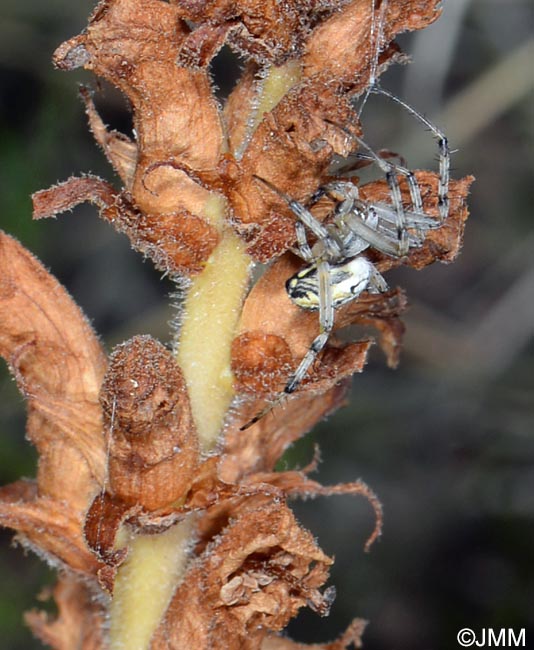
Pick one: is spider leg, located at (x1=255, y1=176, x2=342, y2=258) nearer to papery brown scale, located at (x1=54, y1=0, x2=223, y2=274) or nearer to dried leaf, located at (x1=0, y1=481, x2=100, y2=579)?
papery brown scale, located at (x1=54, y1=0, x2=223, y2=274)

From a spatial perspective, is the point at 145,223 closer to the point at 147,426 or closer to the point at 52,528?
the point at 147,426

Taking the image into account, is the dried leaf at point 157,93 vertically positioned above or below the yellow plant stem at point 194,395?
above

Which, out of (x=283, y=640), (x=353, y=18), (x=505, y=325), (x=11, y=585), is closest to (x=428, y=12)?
(x=353, y=18)

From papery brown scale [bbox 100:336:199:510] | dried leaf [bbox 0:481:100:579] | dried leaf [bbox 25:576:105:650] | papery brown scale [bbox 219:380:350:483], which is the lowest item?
dried leaf [bbox 25:576:105:650]

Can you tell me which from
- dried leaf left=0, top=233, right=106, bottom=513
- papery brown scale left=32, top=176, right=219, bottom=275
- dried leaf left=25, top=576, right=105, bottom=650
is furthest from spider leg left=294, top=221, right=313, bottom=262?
dried leaf left=25, top=576, right=105, bottom=650

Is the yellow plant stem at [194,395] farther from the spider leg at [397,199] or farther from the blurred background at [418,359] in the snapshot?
the blurred background at [418,359]

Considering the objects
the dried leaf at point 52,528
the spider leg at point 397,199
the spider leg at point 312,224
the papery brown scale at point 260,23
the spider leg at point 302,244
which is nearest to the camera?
the papery brown scale at point 260,23

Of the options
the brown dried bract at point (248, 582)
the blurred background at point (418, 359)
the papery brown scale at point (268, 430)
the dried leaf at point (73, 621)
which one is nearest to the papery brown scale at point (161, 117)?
the papery brown scale at point (268, 430)

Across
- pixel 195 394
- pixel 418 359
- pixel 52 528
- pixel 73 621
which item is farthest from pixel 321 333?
pixel 418 359
